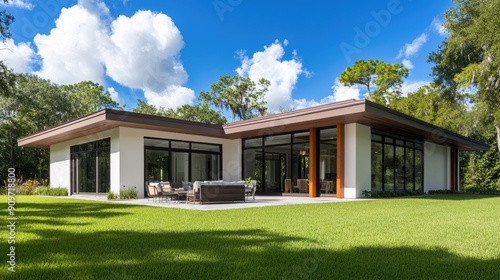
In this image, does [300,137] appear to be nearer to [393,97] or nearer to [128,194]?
[128,194]

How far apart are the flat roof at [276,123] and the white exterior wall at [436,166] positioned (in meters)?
2.35

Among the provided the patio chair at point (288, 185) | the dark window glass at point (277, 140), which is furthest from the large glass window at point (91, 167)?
the patio chair at point (288, 185)

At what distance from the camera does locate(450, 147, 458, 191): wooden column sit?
22750 millimetres

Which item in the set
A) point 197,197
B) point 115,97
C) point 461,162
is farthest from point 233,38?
point 461,162

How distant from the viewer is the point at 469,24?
15.7 m

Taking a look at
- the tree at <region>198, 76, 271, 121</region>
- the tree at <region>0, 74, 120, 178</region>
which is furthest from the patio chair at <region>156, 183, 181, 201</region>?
the tree at <region>198, 76, 271, 121</region>

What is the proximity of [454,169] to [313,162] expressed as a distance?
13459 mm

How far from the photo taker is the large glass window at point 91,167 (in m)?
15.5

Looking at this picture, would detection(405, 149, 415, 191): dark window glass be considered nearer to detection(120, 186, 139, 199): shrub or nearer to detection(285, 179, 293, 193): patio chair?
detection(285, 179, 293, 193): patio chair

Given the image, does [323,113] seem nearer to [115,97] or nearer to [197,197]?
[197,197]

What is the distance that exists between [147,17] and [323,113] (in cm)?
874

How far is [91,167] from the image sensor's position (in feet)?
54.9

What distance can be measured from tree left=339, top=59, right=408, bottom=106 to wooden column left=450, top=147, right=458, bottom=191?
28.6 ft

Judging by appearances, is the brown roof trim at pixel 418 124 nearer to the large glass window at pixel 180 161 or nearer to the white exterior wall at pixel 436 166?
the white exterior wall at pixel 436 166
